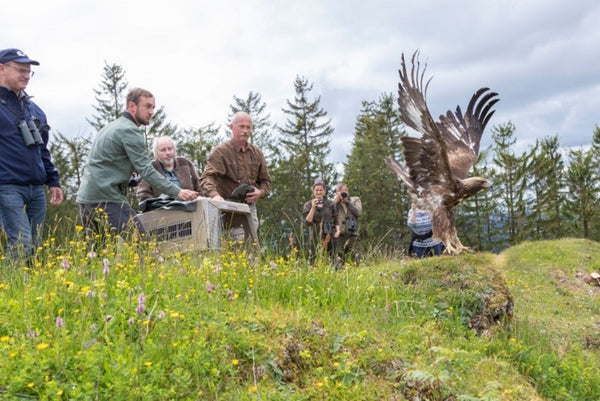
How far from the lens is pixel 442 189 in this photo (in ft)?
23.4

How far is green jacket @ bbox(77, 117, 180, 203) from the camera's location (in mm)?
4312

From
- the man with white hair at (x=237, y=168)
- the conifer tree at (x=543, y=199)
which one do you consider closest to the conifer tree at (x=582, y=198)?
the conifer tree at (x=543, y=199)

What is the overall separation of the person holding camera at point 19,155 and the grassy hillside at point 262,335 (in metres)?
0.58

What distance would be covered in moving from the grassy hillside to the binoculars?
3.45 ft

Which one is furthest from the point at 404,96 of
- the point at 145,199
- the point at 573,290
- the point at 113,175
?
the point at 573,290

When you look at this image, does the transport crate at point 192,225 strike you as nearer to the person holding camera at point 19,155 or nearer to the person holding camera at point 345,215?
the person holding camera at point 19,155

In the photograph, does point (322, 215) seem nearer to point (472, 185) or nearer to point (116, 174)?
point (472, 185)

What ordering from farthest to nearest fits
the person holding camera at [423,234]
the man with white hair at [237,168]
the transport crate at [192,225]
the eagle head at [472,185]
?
the person holding camera at [423,234] → the eagle head at [472,185] → the man with white hair at [237,168] → the transport crate at [192,225]

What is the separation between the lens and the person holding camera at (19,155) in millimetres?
4145

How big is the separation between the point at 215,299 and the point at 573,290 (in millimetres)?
8308

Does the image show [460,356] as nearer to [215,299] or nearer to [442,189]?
[215,299]

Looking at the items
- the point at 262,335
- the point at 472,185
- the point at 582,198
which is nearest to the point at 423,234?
the point at 472,185

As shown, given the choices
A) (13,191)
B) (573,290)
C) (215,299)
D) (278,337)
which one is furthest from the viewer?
(573,290)

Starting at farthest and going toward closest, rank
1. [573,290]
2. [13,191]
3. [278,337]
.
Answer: [573,290] < [13,191] < [278,337]
